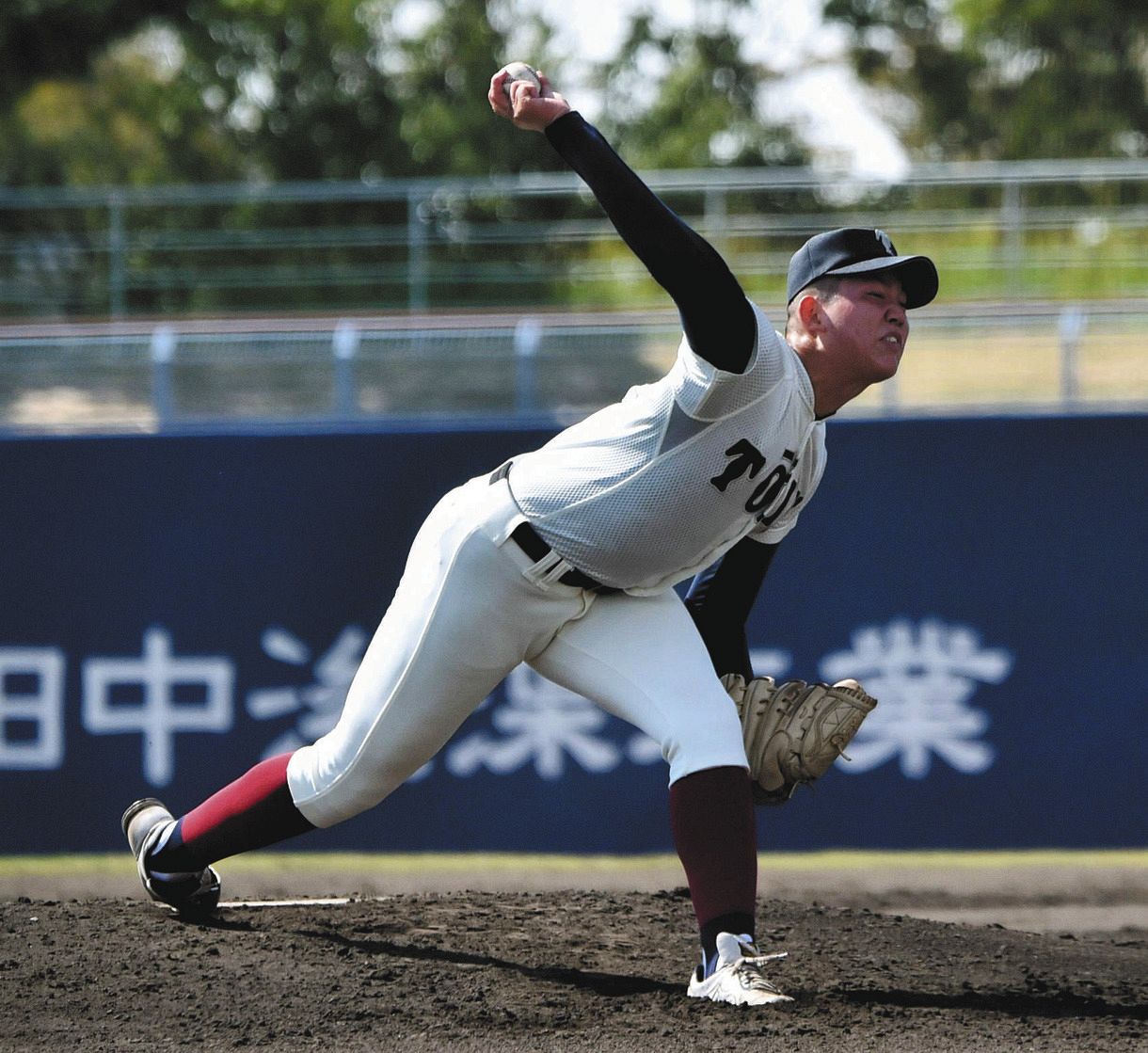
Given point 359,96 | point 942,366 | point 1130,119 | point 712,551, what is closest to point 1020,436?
point 712,551

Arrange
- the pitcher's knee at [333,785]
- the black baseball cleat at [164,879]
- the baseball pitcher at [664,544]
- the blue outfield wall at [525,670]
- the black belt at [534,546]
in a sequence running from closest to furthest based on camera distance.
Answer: the baseball pitcher at [664,544] < the black belt at [534,546] < the pitcher's knee at [333,785] < the black baseball cleat at [164,879] < the blue outfield wall at [525,670]

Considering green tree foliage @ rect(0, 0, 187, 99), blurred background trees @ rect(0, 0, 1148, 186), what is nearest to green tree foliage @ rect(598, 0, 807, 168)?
blurred background trees @ rect(0, 0, 1148, 186)

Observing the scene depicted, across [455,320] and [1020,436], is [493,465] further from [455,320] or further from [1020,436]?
[455,320]

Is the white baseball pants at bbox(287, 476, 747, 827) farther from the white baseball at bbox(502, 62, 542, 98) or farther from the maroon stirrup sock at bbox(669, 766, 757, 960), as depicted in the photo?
the white baseball at bbox(502, 62, 542, 98)

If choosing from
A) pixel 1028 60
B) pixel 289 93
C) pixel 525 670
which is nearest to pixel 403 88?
pixel 289 93

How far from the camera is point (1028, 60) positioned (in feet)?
67.3

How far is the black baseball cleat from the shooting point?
406cm

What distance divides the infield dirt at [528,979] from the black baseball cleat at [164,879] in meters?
0.05

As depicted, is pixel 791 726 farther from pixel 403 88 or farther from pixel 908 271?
pixel 403 88

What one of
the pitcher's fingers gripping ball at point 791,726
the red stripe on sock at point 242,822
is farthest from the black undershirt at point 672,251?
the red stripe on sock at point 242,822

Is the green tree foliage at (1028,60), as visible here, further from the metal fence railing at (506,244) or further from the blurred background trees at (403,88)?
the metal fence railing at (506,244)

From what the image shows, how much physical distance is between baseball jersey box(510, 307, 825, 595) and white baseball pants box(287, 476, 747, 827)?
0.09 m

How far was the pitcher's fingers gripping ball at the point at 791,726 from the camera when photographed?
3.63 meters

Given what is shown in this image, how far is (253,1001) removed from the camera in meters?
3.46
